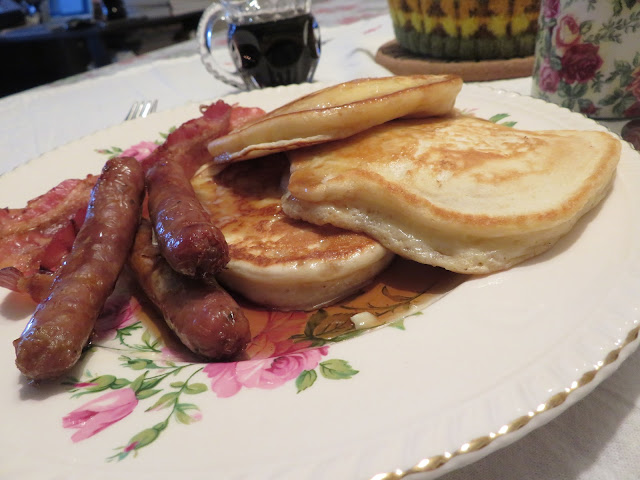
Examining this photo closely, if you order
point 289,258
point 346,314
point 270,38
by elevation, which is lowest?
point 346,314

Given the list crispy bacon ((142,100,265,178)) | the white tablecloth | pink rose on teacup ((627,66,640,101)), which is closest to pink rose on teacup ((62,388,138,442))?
the white tablecloth

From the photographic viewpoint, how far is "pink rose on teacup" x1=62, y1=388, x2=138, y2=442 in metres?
1.02

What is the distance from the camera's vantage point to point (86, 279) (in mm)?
1300

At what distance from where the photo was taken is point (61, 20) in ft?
27.0

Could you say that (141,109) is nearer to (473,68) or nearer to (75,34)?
(473,68)

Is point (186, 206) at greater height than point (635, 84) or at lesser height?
greater

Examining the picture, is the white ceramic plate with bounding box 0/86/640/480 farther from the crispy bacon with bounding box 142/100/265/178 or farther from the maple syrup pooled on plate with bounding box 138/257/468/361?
the crispy bacon with bounding box 142/100/265/178

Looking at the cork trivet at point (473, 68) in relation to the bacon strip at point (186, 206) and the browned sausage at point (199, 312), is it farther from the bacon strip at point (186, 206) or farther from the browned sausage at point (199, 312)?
the browned sausage at point (199, 312)

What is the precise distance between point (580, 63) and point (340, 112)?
4.48ft

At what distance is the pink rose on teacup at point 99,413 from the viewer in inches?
40.3

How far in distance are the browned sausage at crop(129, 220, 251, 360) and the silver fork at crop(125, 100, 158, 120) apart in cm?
182

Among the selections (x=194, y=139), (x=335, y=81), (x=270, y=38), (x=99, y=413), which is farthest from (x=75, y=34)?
(x=99, y=413)

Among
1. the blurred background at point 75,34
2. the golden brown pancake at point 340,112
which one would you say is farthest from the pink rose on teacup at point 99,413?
the blurred background at point 75,34

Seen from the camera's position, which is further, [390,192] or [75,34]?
[75,34]
